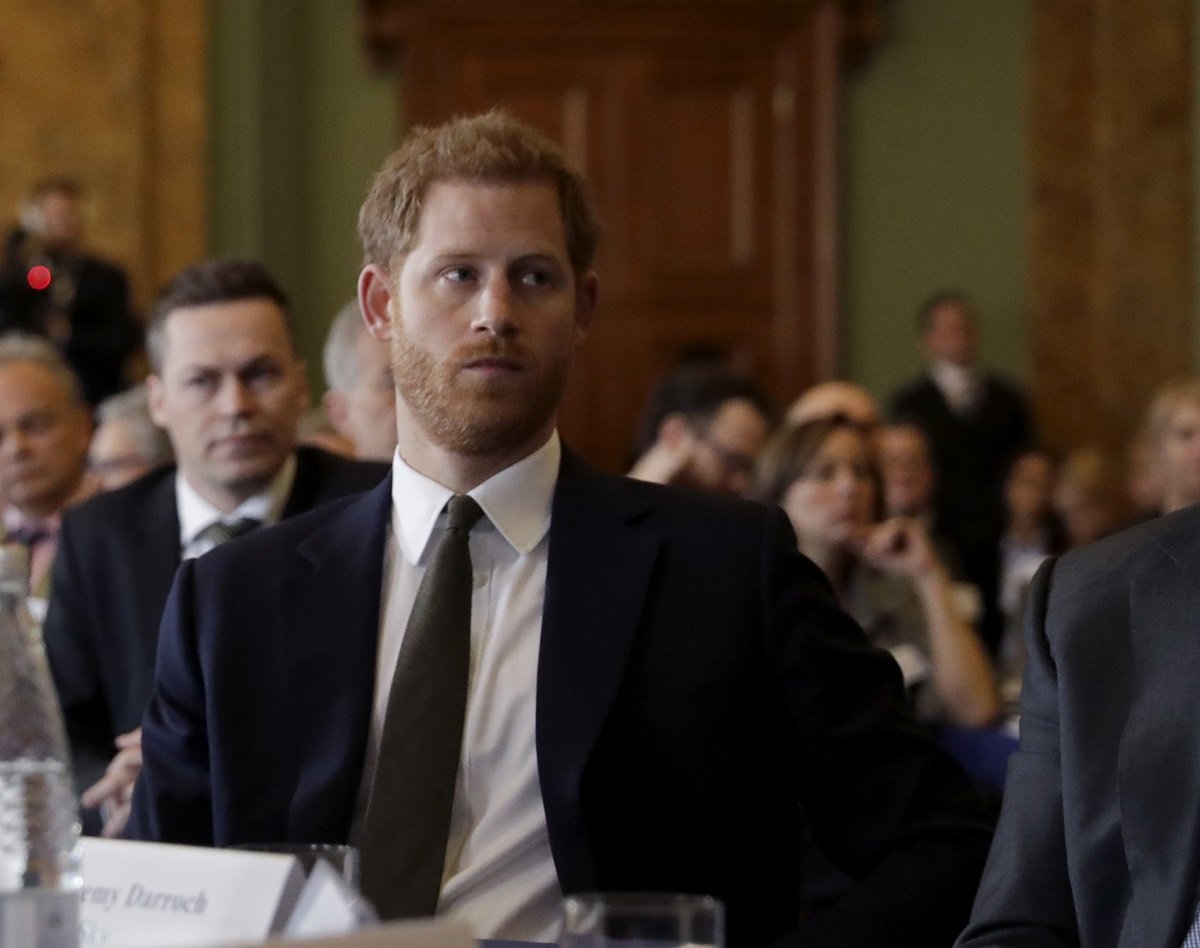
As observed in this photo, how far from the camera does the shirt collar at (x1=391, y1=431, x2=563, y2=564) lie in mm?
2232

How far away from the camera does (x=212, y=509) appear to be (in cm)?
341

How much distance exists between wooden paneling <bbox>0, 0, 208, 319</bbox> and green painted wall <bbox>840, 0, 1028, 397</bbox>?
3.18 meters

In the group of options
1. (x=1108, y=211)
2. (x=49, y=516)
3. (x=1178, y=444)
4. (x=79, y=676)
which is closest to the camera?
(x=79, y=676)

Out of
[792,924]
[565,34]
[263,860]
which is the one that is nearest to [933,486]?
[565,34]

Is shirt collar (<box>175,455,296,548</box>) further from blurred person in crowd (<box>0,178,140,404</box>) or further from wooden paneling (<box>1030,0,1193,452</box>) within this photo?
wooden paneling (<box>1030,0,1193,452</box>)

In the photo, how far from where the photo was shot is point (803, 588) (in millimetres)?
2211

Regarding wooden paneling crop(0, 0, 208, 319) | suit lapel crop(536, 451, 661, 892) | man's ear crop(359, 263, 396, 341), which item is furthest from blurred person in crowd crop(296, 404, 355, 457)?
wooden paneling crop(0, 0, 208, 319)

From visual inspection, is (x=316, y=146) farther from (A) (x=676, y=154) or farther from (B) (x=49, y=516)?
(B) (x=49, y=516)

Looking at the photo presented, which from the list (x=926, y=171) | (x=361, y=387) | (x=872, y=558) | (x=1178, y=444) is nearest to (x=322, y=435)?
(x=361, y=387)

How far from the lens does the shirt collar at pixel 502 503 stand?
7.32 feet

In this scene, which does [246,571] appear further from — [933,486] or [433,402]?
[933,486]

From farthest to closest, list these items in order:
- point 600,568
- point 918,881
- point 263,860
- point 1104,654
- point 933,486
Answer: point 933,486, point 600,568, point 918,881, point 1104,654, point 263,860

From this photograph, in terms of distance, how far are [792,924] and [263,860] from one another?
1.08 meters

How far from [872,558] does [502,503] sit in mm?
2564
